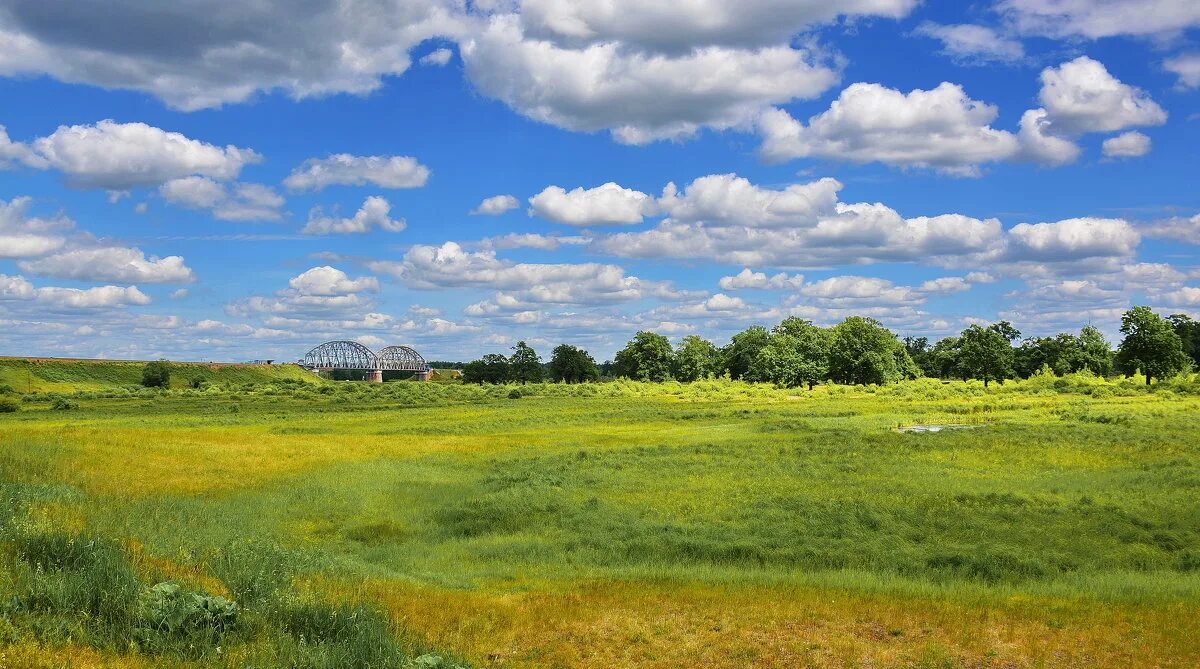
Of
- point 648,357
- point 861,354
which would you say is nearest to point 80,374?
point 648,357

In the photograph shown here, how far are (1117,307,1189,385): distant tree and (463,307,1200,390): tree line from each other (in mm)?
131

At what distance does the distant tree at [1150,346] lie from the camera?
107438mm

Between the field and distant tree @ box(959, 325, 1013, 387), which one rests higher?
distant tree @ box(959, 325, 1013, 387)

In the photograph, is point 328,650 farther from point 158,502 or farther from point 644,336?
point 644,336

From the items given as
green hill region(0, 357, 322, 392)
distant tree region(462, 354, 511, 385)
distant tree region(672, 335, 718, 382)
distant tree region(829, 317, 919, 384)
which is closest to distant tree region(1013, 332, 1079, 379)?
distant tree region(829, 317, 919, 384)

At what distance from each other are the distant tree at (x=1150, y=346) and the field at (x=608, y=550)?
67.6 m

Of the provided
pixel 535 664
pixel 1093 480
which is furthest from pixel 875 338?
pixel 535 664

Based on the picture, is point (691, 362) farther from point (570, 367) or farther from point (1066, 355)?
point (1066, 355)

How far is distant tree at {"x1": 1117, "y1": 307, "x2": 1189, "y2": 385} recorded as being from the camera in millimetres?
107438

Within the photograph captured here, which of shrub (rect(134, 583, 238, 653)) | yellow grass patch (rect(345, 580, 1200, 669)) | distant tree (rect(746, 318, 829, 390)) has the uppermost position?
distant tree (rect(746, 318, 829, 390))

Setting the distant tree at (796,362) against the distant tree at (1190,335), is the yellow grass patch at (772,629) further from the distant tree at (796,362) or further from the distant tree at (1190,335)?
the distant tree at (1190,335)

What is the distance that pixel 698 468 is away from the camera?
37.1 metres

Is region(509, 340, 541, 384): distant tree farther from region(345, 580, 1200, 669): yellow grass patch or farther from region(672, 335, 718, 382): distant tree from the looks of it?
region(345, 580, 1200, 669): yellow grass patch

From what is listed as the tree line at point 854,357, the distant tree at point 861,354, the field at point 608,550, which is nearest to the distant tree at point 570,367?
the tree line at point 854,357
